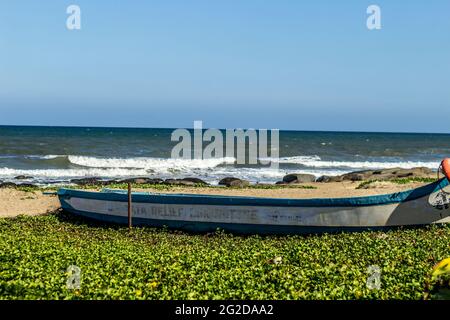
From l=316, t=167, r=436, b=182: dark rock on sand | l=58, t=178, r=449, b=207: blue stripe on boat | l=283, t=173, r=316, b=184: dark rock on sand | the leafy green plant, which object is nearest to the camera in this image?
the leafy green plant

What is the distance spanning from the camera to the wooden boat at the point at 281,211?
1614 centimetres

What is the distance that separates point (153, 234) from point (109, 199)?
2632 millimetres

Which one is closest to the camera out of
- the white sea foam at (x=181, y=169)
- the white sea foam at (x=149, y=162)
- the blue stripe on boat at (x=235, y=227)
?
the blue stripe on boat at (x=235, y=227)

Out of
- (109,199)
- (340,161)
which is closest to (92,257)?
(109,199)

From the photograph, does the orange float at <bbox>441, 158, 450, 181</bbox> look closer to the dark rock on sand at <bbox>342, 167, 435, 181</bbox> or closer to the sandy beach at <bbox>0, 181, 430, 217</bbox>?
the sandy beach at <bbox>0, 181, 430, 217</bbox>

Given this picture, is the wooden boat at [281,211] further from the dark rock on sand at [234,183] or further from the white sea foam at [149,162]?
the white sea foam at [149,162]

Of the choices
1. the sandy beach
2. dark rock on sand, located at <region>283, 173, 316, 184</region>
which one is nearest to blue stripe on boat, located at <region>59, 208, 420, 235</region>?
the sandy beach

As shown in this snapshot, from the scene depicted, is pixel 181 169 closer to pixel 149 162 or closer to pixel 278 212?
pixel 149 162

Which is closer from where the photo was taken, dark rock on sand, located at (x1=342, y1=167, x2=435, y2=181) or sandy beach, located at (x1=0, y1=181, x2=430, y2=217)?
sandy beach, located at (x1=0, y1=181, x2=430, y2=217)

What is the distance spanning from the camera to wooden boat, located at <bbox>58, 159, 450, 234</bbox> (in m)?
16.1

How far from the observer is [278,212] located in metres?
17.1

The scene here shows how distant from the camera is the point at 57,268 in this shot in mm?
11094

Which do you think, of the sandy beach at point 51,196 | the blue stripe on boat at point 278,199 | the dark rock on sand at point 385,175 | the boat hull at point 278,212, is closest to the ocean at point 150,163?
the dark rock on sand at point 385,175

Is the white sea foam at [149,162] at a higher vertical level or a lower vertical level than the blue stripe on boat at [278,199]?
lower
